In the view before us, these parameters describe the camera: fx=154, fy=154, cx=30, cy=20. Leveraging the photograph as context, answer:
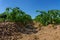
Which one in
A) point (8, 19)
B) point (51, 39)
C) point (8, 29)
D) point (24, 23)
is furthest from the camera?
point (24, 23)

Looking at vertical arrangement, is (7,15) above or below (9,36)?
above

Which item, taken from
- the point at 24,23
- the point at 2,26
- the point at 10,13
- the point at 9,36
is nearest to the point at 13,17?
the point at 10,13

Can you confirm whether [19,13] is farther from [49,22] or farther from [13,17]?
[49,22]

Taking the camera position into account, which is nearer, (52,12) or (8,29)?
(8,29)

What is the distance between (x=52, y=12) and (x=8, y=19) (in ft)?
11.6

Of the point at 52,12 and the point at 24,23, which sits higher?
the point at 52,12

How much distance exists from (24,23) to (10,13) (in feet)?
4.83

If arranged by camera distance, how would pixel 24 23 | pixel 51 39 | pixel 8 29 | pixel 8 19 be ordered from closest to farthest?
pixel 51 39, pixel 8 29, pixel 8 19, pixel 24 23

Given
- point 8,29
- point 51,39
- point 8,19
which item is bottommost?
point 51,39

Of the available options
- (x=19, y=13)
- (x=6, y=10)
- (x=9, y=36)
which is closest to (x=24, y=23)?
(x=19, y=13)

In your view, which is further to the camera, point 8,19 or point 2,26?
point 8,19

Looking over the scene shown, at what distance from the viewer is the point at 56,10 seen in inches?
496

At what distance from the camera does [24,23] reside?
41.0 feet

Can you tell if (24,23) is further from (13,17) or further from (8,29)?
(8,29)
